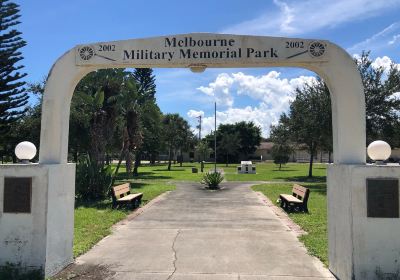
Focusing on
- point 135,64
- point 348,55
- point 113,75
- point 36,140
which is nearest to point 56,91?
point 135,64

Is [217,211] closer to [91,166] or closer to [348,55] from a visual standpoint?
[91,166]

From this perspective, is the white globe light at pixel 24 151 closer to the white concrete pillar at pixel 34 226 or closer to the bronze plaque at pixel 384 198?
the white concrete pillar at pixel 34 226

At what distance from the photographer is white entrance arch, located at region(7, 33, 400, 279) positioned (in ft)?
18.8

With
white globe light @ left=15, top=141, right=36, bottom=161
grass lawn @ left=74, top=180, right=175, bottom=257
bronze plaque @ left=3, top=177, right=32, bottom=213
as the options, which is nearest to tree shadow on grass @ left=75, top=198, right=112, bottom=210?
grass lawn @ left=74, top=180, right=175, bottom=257

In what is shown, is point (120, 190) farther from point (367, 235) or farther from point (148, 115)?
point (148, 115)

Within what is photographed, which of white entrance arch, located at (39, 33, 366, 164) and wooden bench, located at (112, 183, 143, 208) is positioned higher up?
white entrance arch, located at (39, 33, 366, 164)

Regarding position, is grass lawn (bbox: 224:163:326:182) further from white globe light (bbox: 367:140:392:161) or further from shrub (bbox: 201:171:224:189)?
white globe light (bbox: 367:140:392:161)

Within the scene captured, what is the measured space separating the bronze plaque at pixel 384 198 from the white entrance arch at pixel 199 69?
0.21 feet

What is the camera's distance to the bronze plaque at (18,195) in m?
6.25

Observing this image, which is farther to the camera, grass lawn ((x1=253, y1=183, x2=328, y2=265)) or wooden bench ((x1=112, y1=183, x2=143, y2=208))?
wooden bench ((x1=112, y1=183, x2=143, y2=208))

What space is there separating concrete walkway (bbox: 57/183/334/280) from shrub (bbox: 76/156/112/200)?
4.76 m

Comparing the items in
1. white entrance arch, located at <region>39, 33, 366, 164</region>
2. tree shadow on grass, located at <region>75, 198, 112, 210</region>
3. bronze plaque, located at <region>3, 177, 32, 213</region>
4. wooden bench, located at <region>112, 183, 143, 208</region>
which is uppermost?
white entrance arch, located at <region>39, 33, 366, 164</region>

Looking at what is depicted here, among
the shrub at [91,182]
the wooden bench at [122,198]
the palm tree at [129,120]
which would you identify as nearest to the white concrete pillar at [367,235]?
the wooden bench at [122,198]


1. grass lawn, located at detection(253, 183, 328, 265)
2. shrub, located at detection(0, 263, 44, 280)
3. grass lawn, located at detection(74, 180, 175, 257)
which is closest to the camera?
shrub, located at detection(0, 263, 44, 280)
